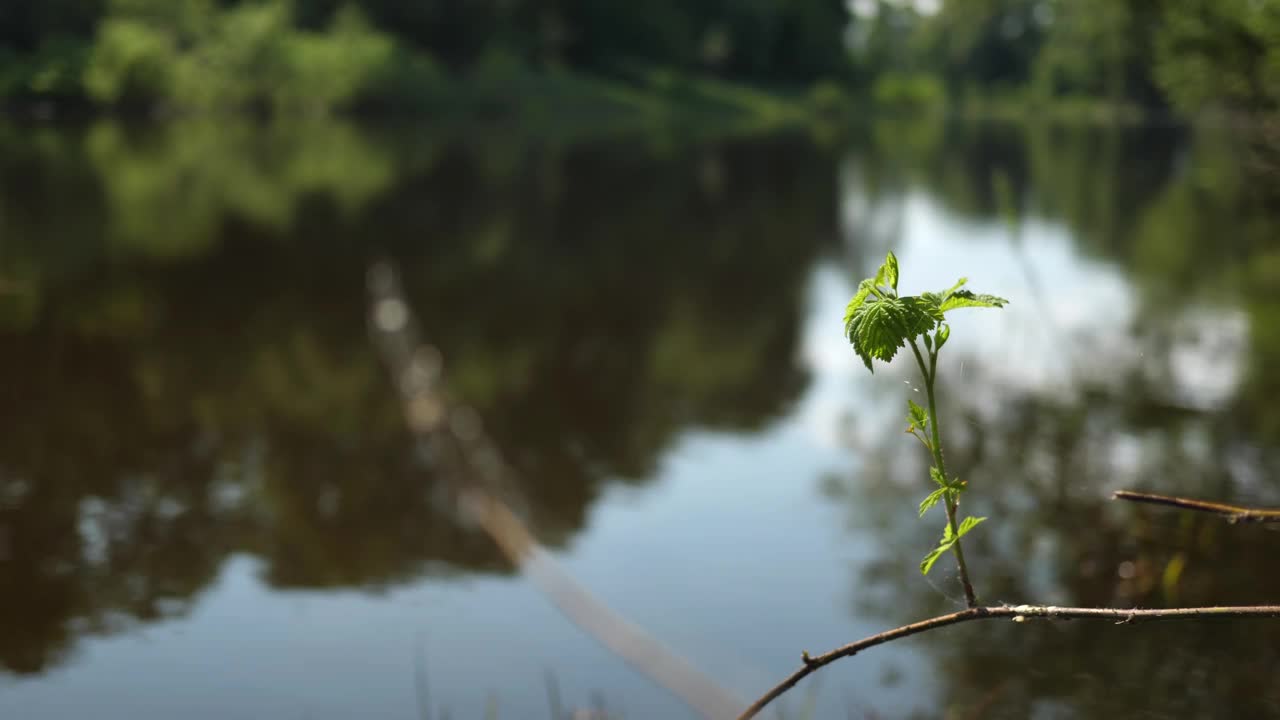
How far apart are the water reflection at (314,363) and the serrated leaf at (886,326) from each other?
488 centimetres

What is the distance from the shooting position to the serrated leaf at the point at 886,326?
1496mm

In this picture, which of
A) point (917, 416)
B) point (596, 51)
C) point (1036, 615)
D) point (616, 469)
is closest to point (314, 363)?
point (616, 469)

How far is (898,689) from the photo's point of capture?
5.30 meters

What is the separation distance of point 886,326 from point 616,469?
22.6 feet

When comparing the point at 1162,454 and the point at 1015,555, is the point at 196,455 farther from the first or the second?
the point at 1162,454

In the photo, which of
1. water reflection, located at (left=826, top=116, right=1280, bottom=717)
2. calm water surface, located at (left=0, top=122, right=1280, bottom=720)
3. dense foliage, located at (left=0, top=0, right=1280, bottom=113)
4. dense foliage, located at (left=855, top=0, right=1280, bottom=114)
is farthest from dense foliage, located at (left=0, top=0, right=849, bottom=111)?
water reflection, located at (left=826, top=116, right=1280, bottom=717)

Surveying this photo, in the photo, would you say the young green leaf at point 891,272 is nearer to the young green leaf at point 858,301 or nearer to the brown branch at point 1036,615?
the young green leaf at point 858,301

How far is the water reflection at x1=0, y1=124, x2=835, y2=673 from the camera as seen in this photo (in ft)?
22.3

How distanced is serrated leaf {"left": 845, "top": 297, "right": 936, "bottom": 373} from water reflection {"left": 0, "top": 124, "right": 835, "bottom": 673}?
16.0 ft

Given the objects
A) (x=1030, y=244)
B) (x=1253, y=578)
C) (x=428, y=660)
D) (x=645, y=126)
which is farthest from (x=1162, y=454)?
(x=645, y=126)

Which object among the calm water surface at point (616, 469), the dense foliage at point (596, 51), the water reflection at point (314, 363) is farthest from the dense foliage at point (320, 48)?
the calm water surface at point (616, 469)

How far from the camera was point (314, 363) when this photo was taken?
1098 cm

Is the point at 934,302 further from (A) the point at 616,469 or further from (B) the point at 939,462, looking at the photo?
(A) the point at 616,469

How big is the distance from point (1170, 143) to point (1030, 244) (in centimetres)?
3678
